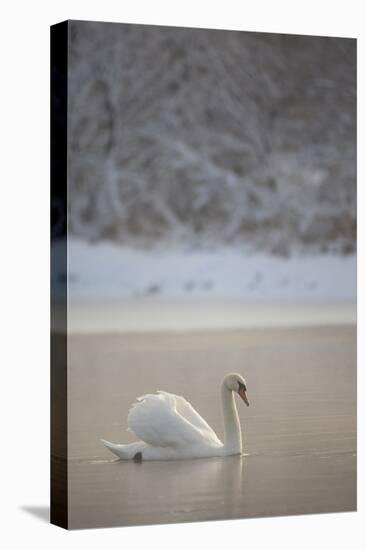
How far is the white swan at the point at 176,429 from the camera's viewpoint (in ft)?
28.0

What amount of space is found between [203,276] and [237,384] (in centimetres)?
61

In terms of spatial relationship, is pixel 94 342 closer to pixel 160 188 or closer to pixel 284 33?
pixel 160 188

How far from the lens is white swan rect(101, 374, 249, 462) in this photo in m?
8.55

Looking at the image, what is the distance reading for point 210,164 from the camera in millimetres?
8719

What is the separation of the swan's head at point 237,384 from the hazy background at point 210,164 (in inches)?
16.7

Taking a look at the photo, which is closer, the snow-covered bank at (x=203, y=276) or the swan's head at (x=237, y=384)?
the snow-covered bank at (x=203, y=276)

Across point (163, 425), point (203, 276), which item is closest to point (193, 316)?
point (203, 276)

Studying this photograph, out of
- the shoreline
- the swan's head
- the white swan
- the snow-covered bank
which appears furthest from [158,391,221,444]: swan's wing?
the snow-covered bank

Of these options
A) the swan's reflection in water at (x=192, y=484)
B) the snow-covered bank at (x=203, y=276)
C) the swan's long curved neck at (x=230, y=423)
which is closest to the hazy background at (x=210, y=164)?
the snow-covered bank at (x=203, y=276)

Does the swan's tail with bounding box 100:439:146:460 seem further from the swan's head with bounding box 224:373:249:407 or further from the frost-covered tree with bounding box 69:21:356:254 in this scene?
the frost-covered tree with bounding box 69:21:356:254

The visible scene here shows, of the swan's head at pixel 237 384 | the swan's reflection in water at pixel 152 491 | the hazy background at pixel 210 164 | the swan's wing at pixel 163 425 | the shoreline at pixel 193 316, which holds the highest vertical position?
the hazy background at pixel 210 164

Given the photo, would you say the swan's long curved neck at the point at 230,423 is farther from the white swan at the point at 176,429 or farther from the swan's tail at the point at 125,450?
the swan's tail at the point at 125,450

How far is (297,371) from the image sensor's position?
8.95 metres

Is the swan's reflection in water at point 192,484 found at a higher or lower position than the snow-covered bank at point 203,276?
lower
